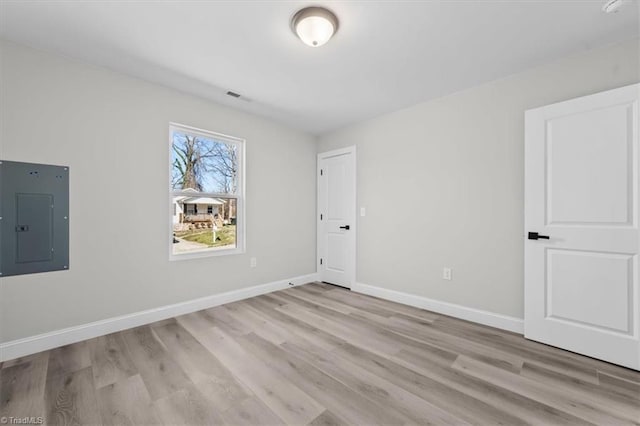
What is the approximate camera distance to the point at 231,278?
357cm

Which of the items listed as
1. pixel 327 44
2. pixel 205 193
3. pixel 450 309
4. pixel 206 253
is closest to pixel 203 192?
pixel 205 193

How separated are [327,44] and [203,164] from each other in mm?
2079

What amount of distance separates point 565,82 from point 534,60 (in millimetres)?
337

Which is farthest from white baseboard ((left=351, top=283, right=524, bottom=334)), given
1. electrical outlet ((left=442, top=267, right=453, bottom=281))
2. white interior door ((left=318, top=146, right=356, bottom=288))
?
white interior door ((left=318, top=146, right=356, bottom=288))

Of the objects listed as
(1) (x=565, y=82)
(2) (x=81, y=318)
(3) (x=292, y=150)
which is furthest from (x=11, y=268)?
(1) (x=565, y=82)

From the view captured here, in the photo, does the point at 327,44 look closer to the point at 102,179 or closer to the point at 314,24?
the point at 314,24

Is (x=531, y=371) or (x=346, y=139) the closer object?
(x=531, y=371)

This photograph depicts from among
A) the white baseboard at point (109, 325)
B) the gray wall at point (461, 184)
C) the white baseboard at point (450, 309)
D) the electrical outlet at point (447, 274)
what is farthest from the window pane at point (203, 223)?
the electrical outlet at point (447, 274)

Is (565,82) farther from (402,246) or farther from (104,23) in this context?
(104,23)

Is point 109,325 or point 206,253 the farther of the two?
point 206,253

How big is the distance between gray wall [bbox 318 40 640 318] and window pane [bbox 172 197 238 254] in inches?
75.3

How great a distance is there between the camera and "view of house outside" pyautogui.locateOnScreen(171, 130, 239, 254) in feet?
10.4

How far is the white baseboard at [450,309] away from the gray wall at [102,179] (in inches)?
78.3

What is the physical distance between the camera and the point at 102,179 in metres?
2.58
